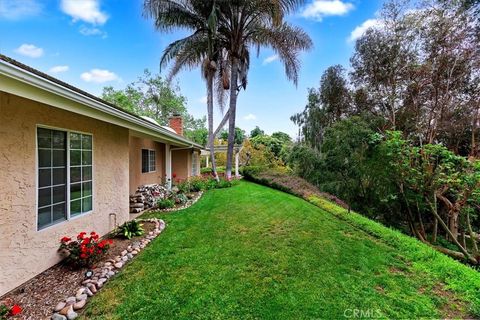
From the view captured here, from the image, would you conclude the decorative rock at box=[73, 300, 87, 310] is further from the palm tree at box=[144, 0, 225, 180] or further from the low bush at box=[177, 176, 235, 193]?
the palm tree at box=[144, 0, 225, 180]

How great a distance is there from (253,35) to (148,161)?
945 centimetres

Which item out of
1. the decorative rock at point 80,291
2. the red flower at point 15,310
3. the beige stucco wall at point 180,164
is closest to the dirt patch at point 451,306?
the decorative rock at point 80,291

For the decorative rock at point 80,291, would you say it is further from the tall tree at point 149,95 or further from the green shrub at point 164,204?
the tall tree at point 149,95

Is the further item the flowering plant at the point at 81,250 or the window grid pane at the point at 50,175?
the flowering plant at the point at 81,250

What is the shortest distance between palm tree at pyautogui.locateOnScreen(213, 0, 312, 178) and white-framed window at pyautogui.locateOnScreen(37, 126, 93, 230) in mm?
9726

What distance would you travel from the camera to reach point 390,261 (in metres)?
5.02

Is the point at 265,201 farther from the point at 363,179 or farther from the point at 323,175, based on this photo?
the point at 323,175

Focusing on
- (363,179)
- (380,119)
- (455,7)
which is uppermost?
(455,7)

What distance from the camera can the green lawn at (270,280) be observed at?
319 cm

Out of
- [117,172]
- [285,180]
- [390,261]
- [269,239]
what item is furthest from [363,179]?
[117,172]

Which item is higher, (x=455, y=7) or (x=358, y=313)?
(x=455, y=7)

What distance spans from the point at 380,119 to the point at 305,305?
14.0 meters

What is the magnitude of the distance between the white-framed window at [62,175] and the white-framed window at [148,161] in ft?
18.1

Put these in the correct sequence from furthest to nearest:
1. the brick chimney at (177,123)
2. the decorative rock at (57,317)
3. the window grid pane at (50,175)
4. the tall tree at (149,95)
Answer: the tall tree at (149,95), the brick chimney at (177,123), the window grid pane at (50,175), the decorative rock at (57,317)
